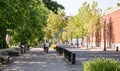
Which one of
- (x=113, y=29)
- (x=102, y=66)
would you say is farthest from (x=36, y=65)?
(x=113, y=29)

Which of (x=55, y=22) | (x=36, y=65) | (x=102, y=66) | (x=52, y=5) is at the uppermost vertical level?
(x=55, y=22)

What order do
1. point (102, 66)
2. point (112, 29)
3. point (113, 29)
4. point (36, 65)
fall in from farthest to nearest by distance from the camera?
point (112, 29)
point (113, 29)
point (36, 65)
point (102, 66)

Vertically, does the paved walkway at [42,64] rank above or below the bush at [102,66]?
below

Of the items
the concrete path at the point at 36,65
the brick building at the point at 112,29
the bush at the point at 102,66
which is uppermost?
the brick building at the point at 112,29

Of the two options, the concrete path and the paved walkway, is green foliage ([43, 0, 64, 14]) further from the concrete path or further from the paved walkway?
the concrete path

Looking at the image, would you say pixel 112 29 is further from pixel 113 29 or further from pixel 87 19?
pixel 87 19

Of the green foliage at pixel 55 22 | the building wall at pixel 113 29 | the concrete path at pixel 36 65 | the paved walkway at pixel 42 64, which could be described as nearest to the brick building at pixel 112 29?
the building wall at pixel 113 29

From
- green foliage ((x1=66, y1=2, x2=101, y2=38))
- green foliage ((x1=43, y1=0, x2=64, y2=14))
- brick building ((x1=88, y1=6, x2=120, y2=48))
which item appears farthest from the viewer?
green foliage ((x1=66, y1=2, x2=101, y2=38))

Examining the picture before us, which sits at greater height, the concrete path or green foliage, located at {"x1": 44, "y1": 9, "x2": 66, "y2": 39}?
green foliage, located at {"x1": 44, "y1": 9, "x2": 66, "y2": 39}

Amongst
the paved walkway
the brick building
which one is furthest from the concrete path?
the brick building

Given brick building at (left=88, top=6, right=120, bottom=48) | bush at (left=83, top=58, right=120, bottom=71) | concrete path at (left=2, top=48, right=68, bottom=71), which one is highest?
brick building at (left=88, top=6, right=120, bottom=48)

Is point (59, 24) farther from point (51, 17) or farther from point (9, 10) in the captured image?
point (9, 10)

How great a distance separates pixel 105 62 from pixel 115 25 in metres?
79.9

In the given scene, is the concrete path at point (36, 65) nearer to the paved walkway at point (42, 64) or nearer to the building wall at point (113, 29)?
the paved walkway at point (42, 64)
